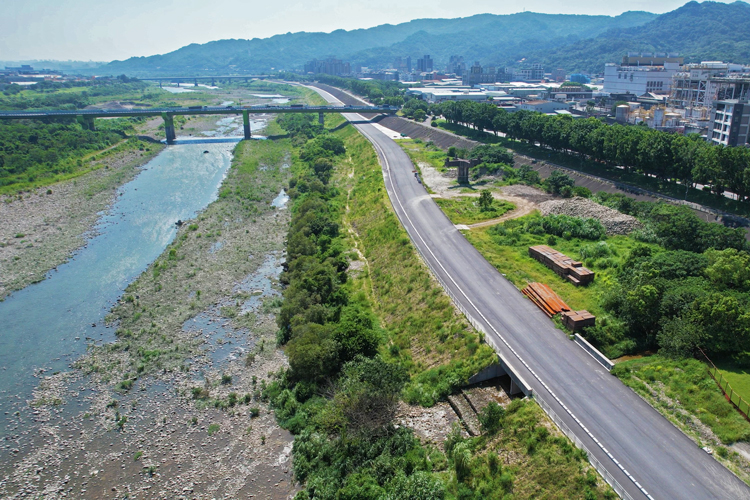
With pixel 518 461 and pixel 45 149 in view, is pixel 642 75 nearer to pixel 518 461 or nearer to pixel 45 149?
pixel 45 149

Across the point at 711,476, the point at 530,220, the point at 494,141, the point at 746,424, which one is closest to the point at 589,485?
the point at 711,476

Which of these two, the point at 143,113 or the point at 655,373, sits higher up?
the point at 143,113

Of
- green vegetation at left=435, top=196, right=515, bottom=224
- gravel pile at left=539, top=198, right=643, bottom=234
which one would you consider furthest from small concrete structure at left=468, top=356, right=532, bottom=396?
gravel pile at left=539, top=198, right=643, bottom=234

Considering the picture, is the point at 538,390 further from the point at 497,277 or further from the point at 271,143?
the point at 271,143

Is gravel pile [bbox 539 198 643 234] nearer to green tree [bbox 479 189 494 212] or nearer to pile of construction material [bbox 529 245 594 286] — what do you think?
green tree [bbox 479 189 494 212]

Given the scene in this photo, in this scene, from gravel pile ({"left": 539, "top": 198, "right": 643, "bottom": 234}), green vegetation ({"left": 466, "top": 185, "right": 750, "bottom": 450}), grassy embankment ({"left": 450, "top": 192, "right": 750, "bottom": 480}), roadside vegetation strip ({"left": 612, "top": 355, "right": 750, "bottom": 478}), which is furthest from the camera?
gravel pile ({"left": 539, "top": 198, "right": 643, "bottom": 234})

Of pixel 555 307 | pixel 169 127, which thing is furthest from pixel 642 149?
pixel 169 127
